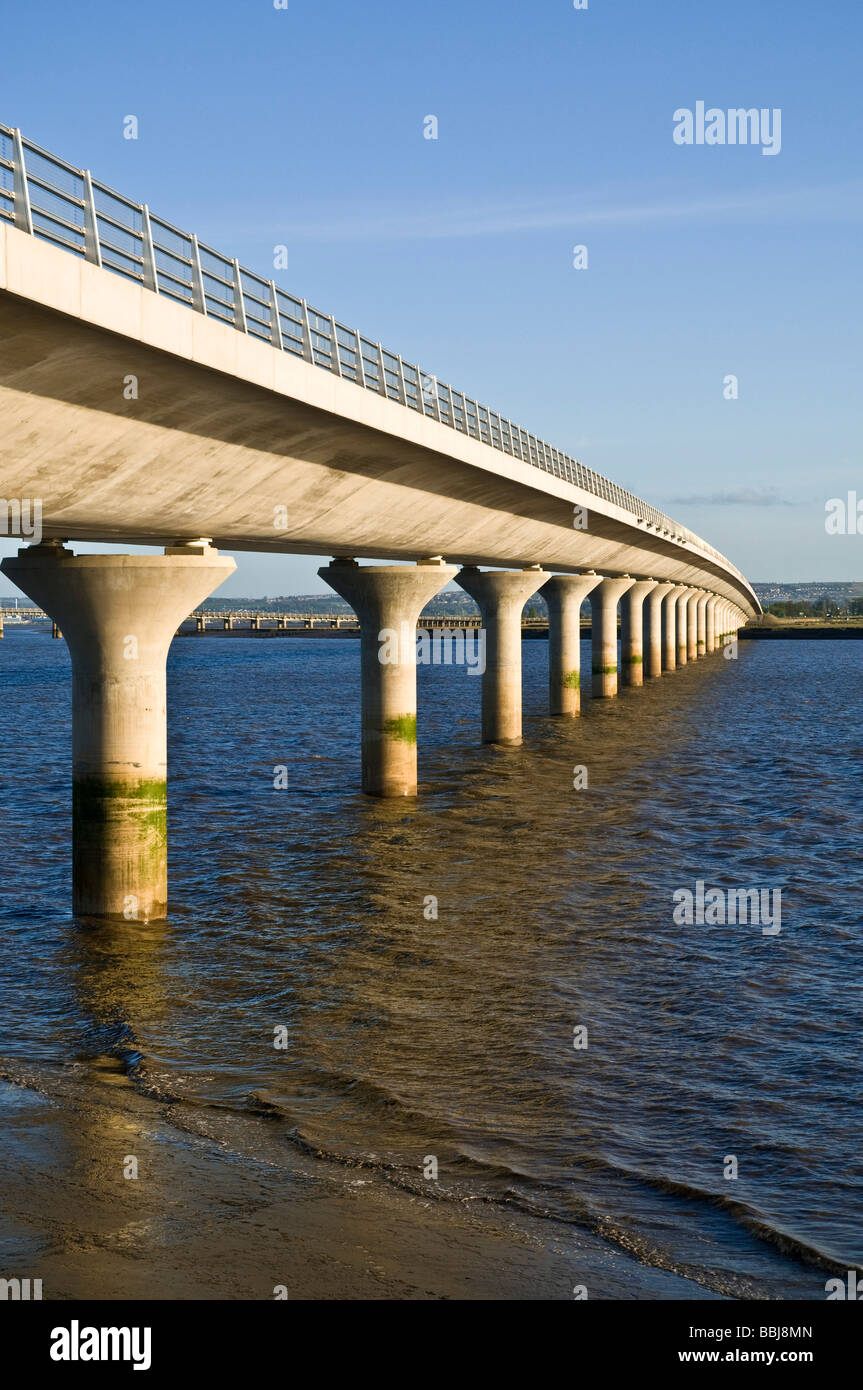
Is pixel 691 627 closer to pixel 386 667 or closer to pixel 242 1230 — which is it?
pixel 386 667

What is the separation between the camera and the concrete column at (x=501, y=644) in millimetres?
51700

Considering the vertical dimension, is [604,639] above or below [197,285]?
below

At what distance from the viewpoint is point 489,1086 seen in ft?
48.3

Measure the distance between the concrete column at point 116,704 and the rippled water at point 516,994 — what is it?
1.07 m

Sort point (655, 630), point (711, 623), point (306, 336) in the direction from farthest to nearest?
1. point (711, 623)
2. point (655, 630)
3. point (306, 336)

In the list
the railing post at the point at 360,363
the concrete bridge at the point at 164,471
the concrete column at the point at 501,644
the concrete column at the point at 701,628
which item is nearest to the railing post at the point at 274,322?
the concrete bridge at the point at 164,471

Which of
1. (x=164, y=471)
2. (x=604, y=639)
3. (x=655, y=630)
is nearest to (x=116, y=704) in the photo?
(x=164, y=471)

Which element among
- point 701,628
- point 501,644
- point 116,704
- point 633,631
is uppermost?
point 701,628

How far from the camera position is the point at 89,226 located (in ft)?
50.2

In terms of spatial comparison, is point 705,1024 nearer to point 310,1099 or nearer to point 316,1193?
point 310,1099

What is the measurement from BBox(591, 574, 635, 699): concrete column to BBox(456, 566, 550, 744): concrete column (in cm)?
2529

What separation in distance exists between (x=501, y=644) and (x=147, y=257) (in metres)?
36.0
